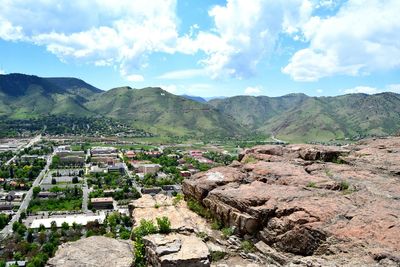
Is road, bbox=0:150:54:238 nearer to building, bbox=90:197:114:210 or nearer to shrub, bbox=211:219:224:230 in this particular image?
building, bbox=90:197:114:210

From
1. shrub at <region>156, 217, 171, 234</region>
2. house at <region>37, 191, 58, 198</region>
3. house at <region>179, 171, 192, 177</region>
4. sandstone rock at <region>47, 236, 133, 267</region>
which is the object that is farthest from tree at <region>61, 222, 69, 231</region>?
shrub at <region>156, 217, 171, 234</region>

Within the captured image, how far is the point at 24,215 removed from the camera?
88.7 metres

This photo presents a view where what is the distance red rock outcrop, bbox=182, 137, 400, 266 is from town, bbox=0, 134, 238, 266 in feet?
15.8

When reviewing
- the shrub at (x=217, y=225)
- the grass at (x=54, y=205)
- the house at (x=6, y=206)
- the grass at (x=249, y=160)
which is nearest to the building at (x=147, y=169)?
the grass at (x=54, y=205)

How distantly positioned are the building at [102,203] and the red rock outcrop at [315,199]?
79100mm

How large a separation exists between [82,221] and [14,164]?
305ft

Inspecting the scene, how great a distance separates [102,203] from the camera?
10006 cm

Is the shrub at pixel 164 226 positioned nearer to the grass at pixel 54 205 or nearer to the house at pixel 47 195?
the grass at pixel 54 205

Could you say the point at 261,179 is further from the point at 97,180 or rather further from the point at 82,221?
the point at 97,180

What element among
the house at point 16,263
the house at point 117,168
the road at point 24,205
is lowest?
the road at point 24,205

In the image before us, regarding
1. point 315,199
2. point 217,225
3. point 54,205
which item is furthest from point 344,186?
point 54,205

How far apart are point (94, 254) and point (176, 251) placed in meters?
3.80

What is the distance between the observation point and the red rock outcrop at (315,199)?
14345mm

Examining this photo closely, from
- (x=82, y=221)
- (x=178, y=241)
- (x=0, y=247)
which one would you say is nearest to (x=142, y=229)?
(x=178, y=241)
